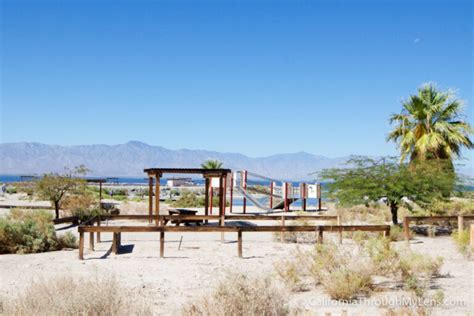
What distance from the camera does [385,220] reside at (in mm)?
21828

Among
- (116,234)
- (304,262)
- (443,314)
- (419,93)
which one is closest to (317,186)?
(419,93)

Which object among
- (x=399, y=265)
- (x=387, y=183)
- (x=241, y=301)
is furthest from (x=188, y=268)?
(x=387, y=183)

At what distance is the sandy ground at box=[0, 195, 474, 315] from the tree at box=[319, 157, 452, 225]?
167 cm

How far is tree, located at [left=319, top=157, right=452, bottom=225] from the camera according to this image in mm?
17516

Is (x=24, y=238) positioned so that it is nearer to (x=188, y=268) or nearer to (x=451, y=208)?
(x=188, y=268)

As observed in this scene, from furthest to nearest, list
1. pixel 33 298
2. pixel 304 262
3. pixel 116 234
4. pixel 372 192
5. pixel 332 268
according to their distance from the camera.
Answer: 1. pixel 372 192
2. pixel 116 234
3. pixel 304 262
4. pixel 332 268
5. pixel 33 298

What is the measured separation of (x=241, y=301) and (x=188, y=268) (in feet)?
16.8

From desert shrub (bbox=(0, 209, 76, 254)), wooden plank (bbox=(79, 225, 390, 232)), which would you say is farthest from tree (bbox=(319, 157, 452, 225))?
desert shrub (bbox=(0, 209, 76, 254))

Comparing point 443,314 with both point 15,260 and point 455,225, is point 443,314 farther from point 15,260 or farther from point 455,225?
point 455,225

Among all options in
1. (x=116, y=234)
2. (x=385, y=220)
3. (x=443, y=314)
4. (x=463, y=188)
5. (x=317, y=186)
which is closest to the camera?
(x=443, y=314)

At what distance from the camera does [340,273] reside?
27.2ft

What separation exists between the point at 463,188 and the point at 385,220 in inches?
152

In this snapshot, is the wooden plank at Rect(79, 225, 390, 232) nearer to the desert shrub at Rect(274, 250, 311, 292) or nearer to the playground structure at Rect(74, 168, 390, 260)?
the playground structure at Rect(74, 168, 390, 260)

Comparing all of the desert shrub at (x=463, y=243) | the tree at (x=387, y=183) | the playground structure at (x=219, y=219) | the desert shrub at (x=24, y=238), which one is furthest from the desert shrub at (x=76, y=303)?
the tree at (x=387, y=183)
